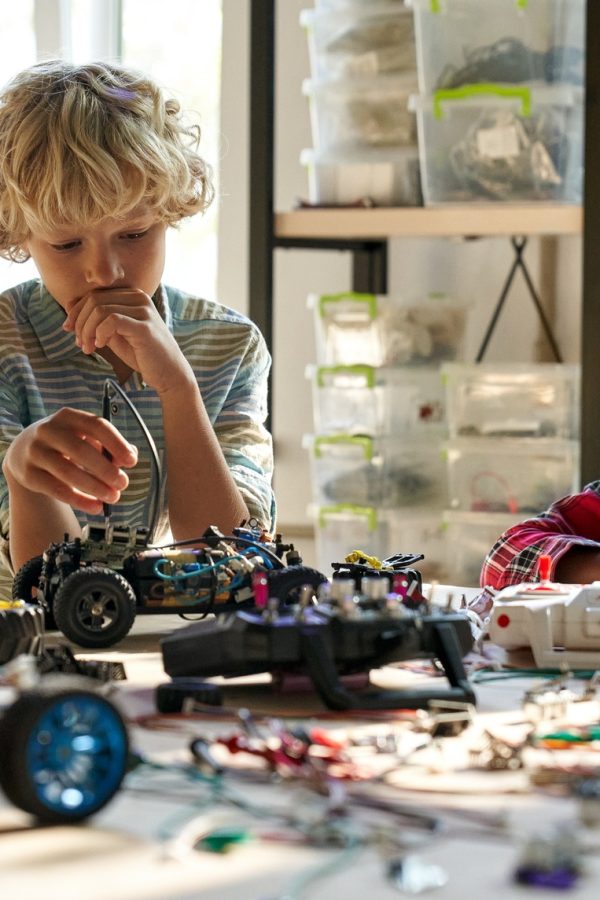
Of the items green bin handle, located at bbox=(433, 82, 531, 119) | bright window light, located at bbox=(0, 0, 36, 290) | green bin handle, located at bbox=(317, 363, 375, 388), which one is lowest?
green bin handle, located at bbox=(317, 363, 375, 388)

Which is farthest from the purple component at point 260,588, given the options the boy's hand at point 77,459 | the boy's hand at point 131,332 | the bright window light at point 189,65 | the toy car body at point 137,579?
the bright window light at point 189,65

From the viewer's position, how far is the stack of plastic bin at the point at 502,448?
2.07 meters

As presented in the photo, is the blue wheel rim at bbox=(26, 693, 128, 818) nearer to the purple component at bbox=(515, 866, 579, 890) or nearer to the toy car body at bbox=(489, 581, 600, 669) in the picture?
the purple component at bbox=(515, 866, 579, 890)

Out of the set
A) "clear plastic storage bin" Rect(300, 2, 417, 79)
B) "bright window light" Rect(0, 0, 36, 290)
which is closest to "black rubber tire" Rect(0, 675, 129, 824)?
"clear plastic storage bin" Rect(300, 2, 417, 79)

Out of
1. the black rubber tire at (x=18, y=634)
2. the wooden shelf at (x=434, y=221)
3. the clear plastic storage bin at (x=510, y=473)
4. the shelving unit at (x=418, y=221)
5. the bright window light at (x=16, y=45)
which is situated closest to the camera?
the black rubber tire at (x=18, y=634)

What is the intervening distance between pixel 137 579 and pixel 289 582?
9 centimetres

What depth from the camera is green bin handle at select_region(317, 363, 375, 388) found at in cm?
220

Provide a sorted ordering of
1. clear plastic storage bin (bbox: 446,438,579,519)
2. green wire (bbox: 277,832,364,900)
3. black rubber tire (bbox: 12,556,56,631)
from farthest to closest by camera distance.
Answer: clear plastic storage bin (bbox: 446,438,579,519), black rubber tire (bbox: 12,556,56,631), green wire (bbox: 277,832,364,900)

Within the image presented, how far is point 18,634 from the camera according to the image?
26.7 inches

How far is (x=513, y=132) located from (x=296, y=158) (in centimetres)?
73

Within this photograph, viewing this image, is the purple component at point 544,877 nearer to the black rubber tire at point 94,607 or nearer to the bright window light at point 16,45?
the black rubber tire at point 94,607

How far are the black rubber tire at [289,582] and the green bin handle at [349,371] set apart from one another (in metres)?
1.45

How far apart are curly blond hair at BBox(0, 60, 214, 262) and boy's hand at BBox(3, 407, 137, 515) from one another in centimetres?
28

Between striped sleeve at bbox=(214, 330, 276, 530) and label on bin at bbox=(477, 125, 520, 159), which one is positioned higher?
label on bin at bbox=(477, 125, 520, 159)
